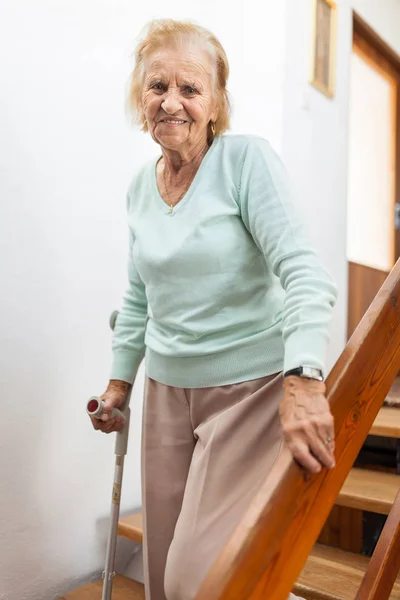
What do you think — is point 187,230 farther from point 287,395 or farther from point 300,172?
point 300,172

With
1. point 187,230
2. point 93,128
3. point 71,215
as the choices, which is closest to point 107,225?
point 71,215

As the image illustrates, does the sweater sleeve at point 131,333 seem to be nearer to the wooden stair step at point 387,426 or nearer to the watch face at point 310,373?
the watch face at point 310,373

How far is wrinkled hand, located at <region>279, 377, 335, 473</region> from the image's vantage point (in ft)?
2.61

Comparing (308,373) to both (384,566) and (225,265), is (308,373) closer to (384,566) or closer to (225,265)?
→ (225,265)

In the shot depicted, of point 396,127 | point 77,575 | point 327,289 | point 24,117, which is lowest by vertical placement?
point 77,575

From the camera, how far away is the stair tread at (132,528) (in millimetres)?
1893

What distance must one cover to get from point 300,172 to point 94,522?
180cm

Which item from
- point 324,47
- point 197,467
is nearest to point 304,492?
point 197,467

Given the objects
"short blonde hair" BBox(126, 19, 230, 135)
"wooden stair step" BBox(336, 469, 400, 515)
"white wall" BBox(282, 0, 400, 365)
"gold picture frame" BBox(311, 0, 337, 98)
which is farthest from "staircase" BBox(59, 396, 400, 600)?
"gold picture frame" BBox(311, 0, 337, 98)

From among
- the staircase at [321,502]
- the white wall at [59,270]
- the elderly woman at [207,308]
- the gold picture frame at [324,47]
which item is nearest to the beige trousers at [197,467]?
the elderly woman at [207,308]

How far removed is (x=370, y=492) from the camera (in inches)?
→ 71.5

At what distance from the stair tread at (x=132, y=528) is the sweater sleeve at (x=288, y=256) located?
46.8 inches

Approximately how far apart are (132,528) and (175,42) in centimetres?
147

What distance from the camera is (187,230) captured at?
44.3 inches
